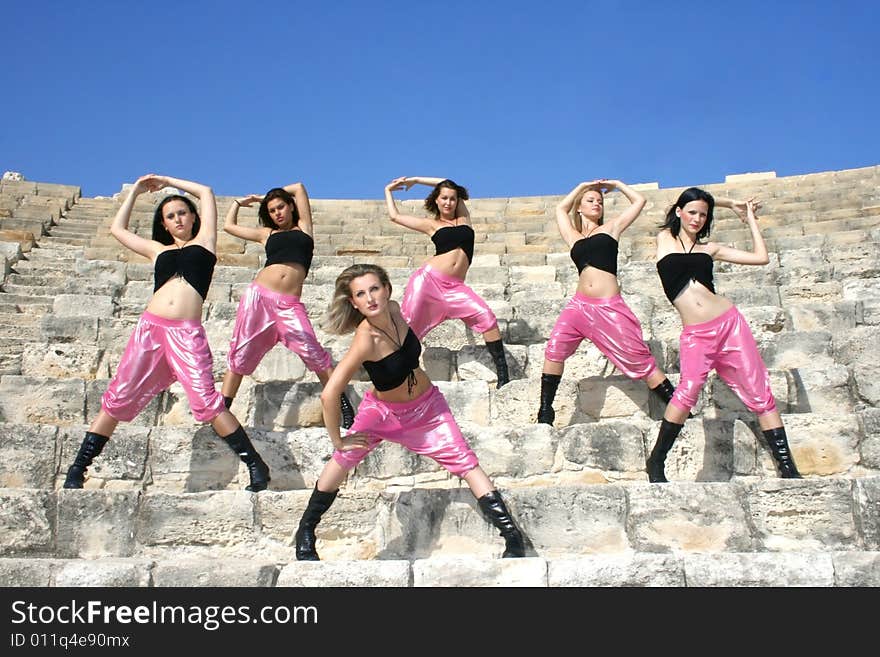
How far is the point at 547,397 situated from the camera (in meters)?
5.58

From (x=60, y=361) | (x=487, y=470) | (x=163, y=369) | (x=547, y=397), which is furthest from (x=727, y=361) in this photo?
(x=60, y=361)

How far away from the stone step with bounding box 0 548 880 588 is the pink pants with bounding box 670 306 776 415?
1.16 meters

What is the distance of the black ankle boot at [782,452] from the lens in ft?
15.8

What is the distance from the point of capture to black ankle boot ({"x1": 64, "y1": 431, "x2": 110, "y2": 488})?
15.6 ft

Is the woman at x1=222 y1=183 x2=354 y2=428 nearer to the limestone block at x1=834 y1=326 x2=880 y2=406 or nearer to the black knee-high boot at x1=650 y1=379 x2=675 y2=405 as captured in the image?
Answer: the black knee-high boot at x1=650 y1=379 x2=675 y2=405

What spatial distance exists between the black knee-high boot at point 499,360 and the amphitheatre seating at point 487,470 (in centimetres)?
21

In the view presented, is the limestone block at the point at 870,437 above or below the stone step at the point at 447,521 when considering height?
above

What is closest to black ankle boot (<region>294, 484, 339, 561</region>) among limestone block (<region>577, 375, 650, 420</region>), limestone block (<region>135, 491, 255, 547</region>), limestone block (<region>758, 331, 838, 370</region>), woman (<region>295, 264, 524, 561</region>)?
woman (<region>295, 264, 524, 561</region>)

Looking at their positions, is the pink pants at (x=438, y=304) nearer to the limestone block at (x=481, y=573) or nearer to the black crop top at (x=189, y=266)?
the black crop top at (x=189, y=266)

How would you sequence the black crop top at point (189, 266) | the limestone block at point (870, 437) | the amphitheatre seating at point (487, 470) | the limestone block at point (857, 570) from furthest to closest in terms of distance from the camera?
the black crop top at point (189, 266)
the limestone block at point (870, 437)
the amphitheatre seating at point (487, 470)
the limestone block at point (857, 570)

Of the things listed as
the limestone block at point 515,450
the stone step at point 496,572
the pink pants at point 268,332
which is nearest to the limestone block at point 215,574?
the stone step at point 496,572

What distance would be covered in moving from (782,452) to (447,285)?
2.56 meters
